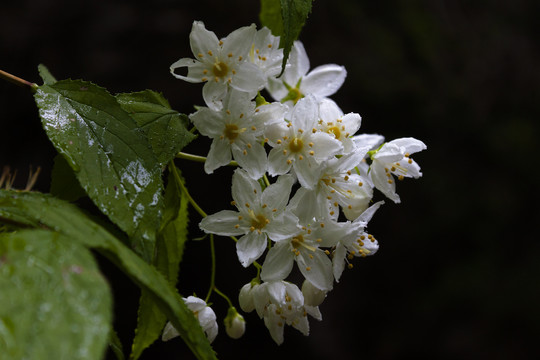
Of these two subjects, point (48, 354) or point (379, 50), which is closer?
point (48, 354)

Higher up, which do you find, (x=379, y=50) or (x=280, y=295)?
(x=280, y=295)

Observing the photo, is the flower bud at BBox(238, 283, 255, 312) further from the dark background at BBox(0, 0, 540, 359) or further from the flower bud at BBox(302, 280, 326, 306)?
the dark background at BBox(0, 0, 540, 359)

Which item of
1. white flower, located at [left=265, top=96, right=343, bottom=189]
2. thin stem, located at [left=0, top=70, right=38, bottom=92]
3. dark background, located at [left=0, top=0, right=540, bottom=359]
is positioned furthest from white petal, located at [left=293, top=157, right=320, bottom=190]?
dark background, located at [left=0, top=0, right=540, bottom=359]

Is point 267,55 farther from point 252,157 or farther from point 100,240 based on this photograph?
point 100,240

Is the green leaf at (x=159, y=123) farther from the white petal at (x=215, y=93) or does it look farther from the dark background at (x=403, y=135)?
the dark background at (x=403, y=135)

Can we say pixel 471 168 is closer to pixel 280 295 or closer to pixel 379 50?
pixel 379 50

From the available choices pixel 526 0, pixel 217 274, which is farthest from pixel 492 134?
pixel 217 274

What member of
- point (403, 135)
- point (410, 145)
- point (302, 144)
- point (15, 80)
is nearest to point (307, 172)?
point (302, 144)
